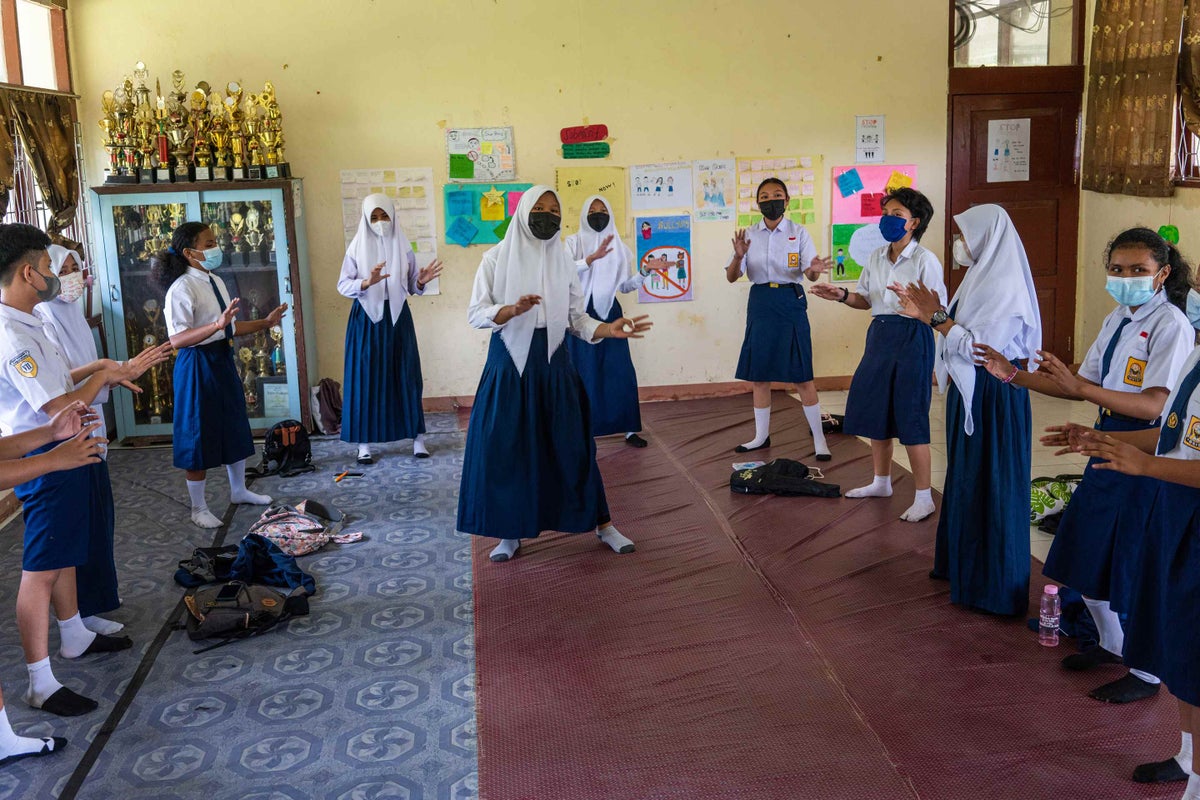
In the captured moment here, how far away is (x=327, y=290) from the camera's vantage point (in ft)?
26.1

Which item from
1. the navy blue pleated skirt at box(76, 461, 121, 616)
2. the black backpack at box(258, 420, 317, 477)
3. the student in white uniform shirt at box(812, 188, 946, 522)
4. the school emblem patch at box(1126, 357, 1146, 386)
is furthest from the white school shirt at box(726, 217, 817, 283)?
the navy blue pleated skirt at box(76, 461, 121, 616)

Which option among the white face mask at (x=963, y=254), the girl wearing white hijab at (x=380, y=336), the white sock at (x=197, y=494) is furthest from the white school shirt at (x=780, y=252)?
the white sock at (x=197, y=494)

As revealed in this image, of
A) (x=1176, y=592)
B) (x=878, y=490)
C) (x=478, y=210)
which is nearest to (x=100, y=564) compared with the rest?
(x=1176, y=592)

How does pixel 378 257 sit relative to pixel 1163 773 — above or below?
above

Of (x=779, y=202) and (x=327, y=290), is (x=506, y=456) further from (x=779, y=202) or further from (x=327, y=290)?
(x=327, y=290)

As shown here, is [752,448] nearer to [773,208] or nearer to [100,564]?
[773,208]

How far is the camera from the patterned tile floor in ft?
10.4

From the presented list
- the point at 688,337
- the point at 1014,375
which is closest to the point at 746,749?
the point at 1014,375

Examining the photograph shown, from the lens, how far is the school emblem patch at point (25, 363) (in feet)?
11.0

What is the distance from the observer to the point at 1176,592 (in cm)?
264

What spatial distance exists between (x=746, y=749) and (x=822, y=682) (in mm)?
543

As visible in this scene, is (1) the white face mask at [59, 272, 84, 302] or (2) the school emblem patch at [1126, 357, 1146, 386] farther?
(1) the white face mask at [59, 272, 84, 302]

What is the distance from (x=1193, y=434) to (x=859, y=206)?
5.96m

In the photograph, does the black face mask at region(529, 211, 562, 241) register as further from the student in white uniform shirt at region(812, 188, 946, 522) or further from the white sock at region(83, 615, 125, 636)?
the white sock at region(83, 615, 125, 636)
